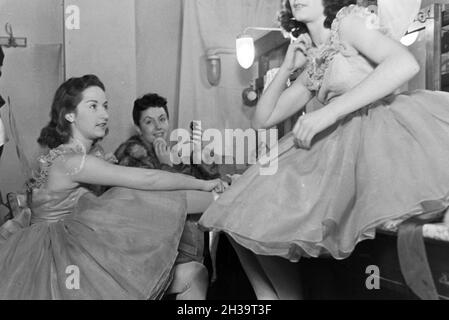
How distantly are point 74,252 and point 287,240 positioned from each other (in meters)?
0.43

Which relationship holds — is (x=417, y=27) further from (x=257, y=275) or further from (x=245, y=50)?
(x=257, y=275)

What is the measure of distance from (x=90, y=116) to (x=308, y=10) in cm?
58

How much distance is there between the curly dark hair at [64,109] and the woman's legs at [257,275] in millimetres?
584

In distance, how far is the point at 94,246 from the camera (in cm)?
104

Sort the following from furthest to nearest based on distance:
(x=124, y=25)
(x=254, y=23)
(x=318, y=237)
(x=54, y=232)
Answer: (x=254, y=23)
(x=124, y=25)
(x=54, y=232)
(x=318, y=237)

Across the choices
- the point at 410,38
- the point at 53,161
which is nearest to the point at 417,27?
the point at 410,38

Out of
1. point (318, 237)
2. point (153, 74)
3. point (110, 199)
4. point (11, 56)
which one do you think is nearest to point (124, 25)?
point (153, 74)

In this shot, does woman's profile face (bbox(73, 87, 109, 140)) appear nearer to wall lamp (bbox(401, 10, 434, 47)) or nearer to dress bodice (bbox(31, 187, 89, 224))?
dress bodice (bbox(31, 187, 89, 224))

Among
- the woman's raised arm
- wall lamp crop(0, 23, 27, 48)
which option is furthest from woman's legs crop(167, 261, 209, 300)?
wall lamp crop(0, 23, 27, 48)

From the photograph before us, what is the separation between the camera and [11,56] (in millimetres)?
1743

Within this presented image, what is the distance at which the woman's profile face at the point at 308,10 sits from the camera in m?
1.08
